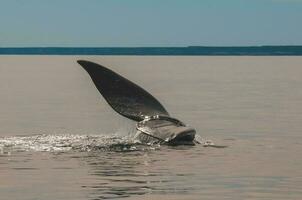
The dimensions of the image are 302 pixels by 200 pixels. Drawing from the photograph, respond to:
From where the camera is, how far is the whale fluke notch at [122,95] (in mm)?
31953

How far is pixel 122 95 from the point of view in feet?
106

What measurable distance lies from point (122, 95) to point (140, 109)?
74cm

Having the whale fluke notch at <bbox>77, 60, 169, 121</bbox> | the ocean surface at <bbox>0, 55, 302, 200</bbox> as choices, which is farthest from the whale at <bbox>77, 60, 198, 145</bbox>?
the ocean surface at <bbox>0, 55, 302, 200</bbox>

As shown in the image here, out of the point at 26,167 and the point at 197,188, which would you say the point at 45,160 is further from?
the point at 197,188

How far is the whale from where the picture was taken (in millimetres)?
31062

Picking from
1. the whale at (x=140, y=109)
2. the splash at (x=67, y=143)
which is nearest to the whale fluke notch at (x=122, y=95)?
the whale at (x=140, y=109)

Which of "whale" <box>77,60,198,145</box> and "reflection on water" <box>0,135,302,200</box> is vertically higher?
"whale" <box>77,60,198,145</box>

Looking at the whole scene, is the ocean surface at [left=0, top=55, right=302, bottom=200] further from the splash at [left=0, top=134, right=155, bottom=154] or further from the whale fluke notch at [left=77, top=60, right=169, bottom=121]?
the whale fluke notch at [left=77, top=60, right=169, bottom=121]

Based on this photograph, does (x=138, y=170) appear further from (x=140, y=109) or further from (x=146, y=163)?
(x=140, y=109)

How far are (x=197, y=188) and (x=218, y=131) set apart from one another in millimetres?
16735

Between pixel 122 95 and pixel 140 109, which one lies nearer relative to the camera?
pixel 140 109

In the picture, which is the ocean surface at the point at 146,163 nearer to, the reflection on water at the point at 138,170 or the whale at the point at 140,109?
the reflection on water at the point at 138,170

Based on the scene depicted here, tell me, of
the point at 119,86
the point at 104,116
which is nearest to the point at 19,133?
the point at 119,86

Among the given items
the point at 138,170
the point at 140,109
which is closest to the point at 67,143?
the point at 140,109
